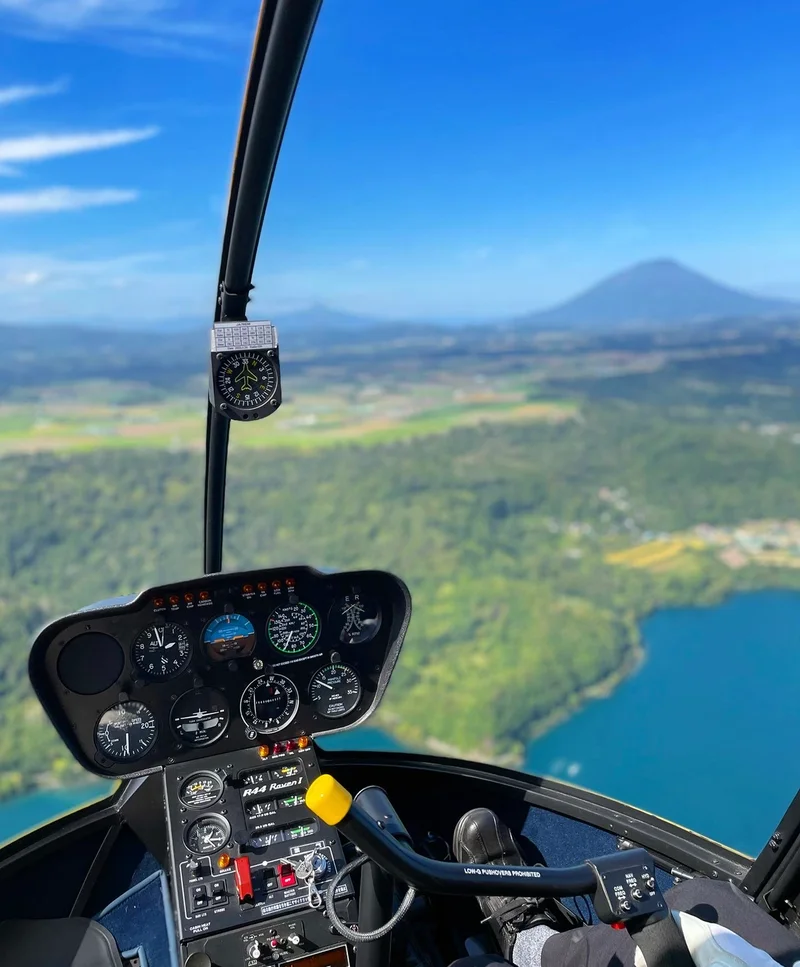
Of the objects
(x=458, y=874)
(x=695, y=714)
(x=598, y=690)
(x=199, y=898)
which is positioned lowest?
(x=695, y=714)

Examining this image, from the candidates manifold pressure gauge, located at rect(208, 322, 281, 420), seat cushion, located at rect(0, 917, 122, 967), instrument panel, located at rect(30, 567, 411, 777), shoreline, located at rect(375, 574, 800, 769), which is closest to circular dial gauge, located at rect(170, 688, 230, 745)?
instrument panel, located at rect(30, 567, 411, 777)

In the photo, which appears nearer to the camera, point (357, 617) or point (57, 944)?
point (57, 944)

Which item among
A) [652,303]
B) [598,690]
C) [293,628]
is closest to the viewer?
[293,628]

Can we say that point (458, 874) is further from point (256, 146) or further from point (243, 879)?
point (256, 146)

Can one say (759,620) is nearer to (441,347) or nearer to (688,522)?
(688,522)

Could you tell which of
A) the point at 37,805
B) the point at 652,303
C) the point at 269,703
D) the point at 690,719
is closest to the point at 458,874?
the point at 269,703

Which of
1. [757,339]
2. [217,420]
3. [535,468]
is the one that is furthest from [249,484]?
[217,420]

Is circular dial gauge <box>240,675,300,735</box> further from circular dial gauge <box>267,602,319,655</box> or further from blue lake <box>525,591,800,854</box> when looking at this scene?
blue lake <box>525,591,800,854</box>
